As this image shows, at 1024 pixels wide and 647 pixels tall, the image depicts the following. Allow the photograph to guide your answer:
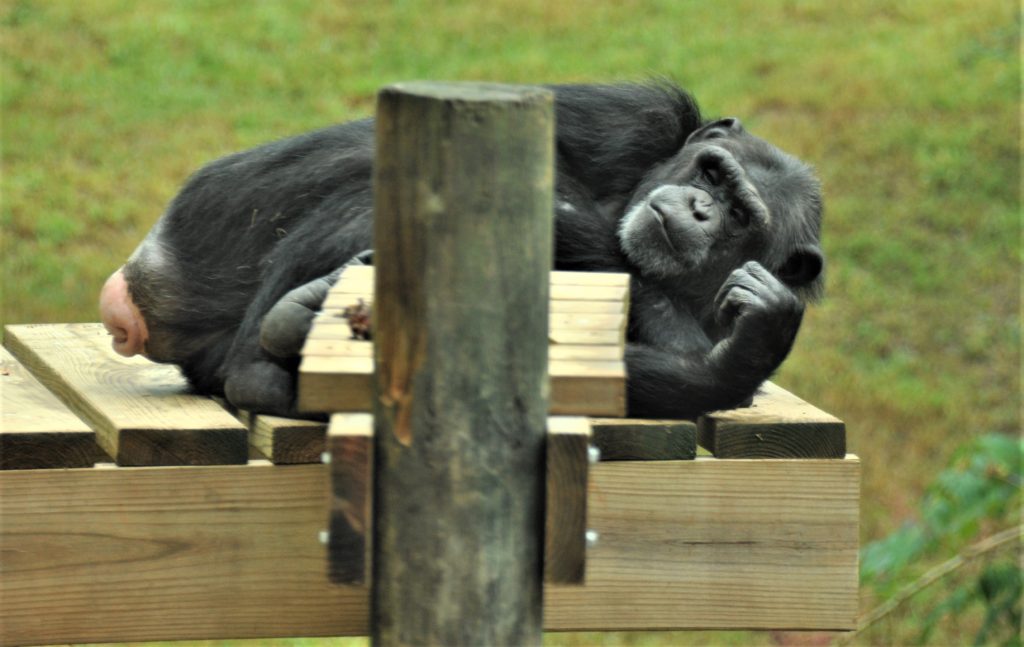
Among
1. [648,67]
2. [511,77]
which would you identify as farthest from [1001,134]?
[511,77]

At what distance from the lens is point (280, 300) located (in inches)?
123

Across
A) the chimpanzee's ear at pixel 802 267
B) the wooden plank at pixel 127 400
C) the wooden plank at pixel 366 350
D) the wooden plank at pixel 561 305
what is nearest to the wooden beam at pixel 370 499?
the wooden plank at pixel 366 350

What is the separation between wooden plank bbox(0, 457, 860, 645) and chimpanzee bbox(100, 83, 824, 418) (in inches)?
8.4

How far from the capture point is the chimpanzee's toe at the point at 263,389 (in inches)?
122

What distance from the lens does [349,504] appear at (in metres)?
2.27

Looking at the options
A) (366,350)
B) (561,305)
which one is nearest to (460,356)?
(366,350)

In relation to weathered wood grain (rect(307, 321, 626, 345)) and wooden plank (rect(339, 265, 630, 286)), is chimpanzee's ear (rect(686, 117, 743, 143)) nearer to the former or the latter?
wooden plank (rect(339, 265, 630, 286))

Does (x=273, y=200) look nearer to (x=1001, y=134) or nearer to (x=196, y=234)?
(x=196, y=234)

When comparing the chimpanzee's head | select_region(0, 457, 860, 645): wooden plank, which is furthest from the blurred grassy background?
select_region(0, 457, 860, 645): wooden plank

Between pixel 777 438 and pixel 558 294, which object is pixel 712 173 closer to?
pixel 777 438

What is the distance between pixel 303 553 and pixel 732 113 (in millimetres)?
6365

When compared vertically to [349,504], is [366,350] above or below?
above

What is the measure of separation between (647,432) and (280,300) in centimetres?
81

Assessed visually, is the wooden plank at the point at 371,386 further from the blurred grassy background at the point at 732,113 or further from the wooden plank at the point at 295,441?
the blurred grassy background at the point at 732,113
